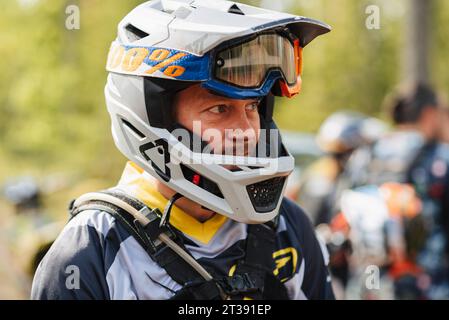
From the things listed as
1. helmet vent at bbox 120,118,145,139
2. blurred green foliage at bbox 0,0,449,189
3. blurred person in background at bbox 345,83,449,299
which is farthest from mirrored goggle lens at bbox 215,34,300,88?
blurred green foliage at bbox 0,0,449,189

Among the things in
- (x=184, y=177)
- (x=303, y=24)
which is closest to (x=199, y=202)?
(x=184, y=177)

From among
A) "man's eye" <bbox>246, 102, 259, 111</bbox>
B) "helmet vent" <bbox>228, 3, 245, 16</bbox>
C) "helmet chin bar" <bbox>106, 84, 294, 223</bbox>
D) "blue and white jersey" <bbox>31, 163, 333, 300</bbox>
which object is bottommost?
"blue and white jersey" <bbox>31, 163, 333, 300</bbox>

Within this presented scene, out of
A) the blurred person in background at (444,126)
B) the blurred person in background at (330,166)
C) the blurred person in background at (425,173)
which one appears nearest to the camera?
the blurred person in background at (425,173)

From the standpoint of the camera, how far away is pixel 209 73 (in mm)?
2150

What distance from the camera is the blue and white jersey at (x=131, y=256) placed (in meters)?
2.10

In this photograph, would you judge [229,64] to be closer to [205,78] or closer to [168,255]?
[205,78]

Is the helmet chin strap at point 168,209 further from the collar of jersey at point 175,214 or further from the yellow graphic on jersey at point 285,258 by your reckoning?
the yellow graphic on jersey at point 285,258

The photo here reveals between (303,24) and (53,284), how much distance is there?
1158 mm

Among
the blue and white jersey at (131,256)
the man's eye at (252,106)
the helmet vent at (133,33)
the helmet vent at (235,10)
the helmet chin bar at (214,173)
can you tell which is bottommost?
the blue and white jersey at (131,256)

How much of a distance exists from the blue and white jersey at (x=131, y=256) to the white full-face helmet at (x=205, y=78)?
0.41 ft

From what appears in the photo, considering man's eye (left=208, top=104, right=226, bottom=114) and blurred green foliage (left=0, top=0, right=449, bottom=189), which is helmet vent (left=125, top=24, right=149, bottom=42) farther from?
blurred green foliage (left=0, top=0, right=449, bottom=189)

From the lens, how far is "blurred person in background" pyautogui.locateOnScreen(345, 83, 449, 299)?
4.96m

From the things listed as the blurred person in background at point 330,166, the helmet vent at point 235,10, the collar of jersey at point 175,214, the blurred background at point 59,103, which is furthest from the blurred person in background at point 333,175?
the helmet vent at point 235,10
